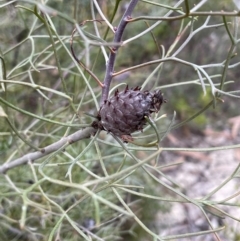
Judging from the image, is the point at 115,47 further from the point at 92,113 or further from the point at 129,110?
the point at 92,113

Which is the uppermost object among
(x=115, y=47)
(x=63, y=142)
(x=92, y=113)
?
(x=115, y=47)

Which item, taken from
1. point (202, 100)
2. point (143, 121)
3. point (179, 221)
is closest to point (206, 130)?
point (202, 100)

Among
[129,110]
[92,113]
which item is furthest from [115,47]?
[92,113]

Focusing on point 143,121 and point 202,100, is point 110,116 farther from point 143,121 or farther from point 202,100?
point 202,100

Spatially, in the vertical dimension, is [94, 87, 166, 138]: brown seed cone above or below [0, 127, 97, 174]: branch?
above
